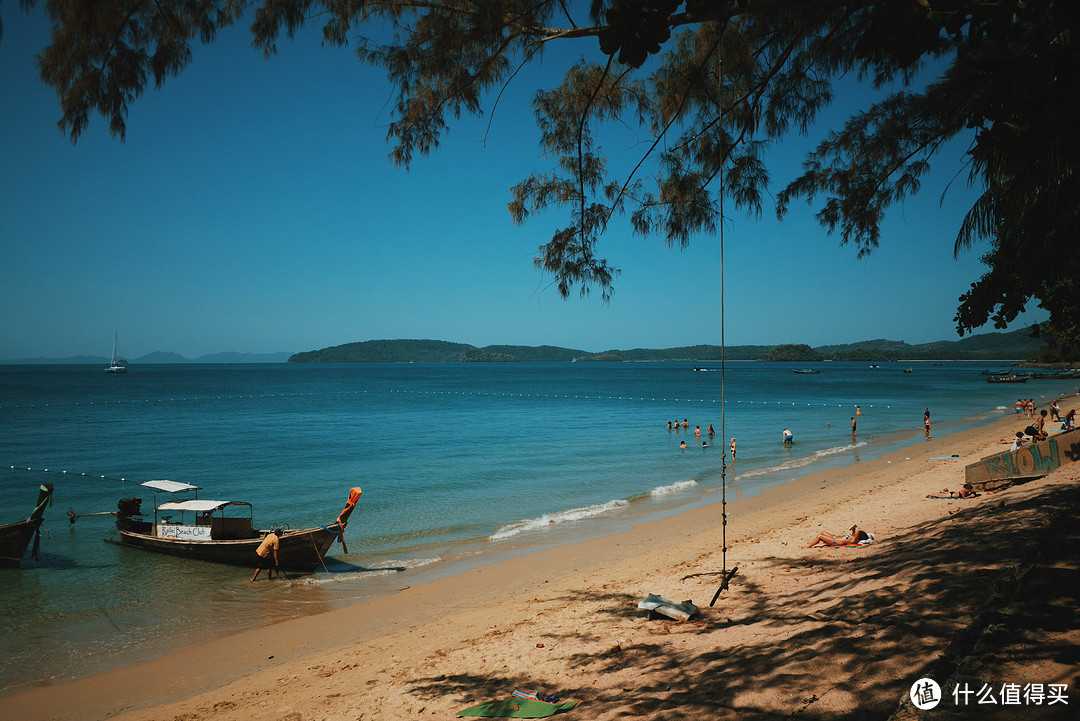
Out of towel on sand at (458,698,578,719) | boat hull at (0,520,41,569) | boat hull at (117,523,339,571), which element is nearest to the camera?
towel on sand at (458,698,578,719)

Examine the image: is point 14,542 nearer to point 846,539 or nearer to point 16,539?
point 16,539

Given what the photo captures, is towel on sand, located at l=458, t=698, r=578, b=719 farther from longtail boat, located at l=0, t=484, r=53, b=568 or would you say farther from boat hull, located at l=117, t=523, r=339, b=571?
longtail boat, located at l=0, t=484, r=53, b=568

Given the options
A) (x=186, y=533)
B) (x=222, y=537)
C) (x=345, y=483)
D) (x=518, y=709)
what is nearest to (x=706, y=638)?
(x=518, y=709)

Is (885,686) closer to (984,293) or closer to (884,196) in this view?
(984,293)

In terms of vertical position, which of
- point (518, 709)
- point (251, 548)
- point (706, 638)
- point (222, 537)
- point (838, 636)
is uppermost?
point (838, 636)

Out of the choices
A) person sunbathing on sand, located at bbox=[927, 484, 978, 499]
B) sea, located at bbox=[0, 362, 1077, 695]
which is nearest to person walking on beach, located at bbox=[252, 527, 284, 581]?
sea, located at bbox=[0, 362, 1077, 695]

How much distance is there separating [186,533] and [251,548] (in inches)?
79.1

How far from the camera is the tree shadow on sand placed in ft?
12.9

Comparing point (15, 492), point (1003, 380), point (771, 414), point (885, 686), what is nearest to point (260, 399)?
point (15, 492)

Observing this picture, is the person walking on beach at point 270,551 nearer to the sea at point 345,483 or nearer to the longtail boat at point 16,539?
the sea at point 345,483

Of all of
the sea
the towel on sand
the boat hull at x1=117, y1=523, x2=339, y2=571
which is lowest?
the sea

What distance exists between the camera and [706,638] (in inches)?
225

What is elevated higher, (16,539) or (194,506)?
(194,506)

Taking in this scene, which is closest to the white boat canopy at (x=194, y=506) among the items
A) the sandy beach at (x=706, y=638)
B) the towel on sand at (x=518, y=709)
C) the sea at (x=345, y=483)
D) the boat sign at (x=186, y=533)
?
the boat sign at (x=186, y=533)
